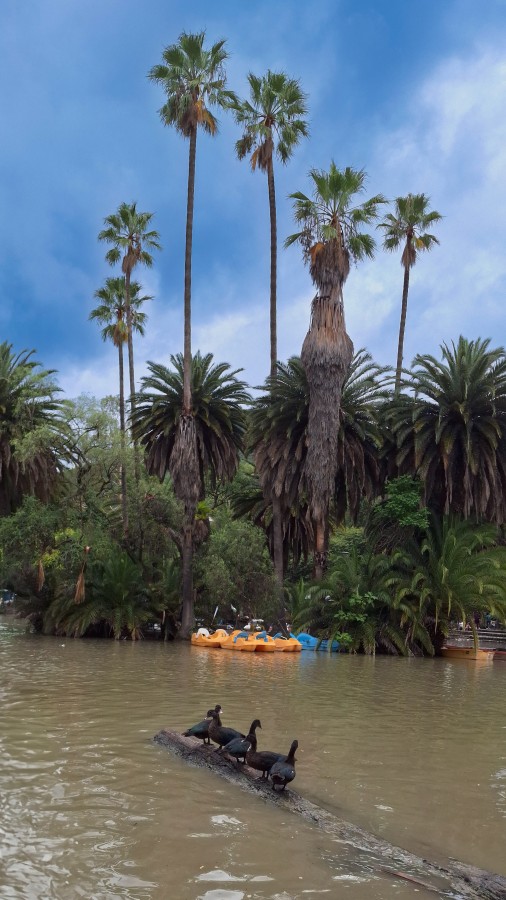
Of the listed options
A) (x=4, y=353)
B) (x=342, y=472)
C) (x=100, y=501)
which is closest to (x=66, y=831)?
(x=100, y=501)

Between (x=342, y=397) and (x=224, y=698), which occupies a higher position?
(x=342, y=397)

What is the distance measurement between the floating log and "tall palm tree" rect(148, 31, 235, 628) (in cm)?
2131

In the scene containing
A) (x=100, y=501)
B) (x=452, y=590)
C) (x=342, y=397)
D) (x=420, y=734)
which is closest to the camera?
(x=420, y=734)

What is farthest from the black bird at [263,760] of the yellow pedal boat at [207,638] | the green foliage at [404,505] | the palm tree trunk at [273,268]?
the palm tree trunk at [273,268]

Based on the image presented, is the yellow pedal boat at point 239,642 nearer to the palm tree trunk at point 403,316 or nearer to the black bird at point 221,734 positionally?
→ the black bird at point 221,734

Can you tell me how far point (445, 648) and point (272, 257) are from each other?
17.7 m

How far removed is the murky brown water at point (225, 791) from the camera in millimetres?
4902

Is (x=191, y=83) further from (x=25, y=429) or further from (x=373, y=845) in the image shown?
(x=373, y=845)

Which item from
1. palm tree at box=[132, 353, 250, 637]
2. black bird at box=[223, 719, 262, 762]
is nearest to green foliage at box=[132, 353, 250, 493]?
palm tree at box=[132, 353, 250, 637]

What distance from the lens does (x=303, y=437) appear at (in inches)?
1181

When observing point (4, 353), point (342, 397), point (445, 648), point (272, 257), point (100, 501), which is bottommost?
point (445, 648)

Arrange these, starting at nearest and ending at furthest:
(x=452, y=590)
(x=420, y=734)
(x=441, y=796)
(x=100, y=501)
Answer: (x=441, y=796), (x=420, y=734), (x=452, y=590), (x=100, y=501)

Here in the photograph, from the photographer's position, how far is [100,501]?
28.1 metres

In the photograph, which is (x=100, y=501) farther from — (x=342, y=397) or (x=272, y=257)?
(x=272, y=257)
